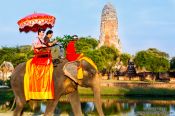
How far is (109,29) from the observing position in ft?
352

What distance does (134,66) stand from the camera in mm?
90562

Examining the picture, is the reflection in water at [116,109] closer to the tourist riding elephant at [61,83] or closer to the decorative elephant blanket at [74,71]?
A: the tourist riding elephant at [61,83]

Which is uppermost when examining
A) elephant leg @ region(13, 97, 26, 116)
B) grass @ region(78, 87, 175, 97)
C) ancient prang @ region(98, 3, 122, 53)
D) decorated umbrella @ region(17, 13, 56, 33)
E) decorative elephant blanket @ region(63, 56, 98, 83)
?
ancient prang @ region(98, 3, 122, 53)

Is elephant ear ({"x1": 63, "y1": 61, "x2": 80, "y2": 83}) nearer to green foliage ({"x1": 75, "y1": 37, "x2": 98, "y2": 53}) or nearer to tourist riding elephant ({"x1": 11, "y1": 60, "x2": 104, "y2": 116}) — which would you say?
tourist riding elephant ({"x1": 11, "y1": 60, "x2": 104, "y2": 116})

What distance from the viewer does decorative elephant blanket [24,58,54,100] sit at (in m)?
14.9

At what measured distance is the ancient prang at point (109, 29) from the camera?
106 m

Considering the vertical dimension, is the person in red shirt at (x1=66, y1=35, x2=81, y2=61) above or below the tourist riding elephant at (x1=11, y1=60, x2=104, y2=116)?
above

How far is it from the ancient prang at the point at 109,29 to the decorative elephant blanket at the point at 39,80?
8931cm

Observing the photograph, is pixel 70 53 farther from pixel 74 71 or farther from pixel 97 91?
pixel 97 91

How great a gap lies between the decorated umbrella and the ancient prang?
88.7 meters

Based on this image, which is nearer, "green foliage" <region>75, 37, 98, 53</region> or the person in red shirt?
the person in red shirt

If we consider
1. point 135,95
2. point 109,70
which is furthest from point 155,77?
point 135,95

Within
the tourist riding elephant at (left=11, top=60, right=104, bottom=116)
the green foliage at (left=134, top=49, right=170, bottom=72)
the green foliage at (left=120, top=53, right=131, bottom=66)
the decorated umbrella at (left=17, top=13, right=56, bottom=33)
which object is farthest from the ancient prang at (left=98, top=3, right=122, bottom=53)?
the tourist riding elephant at (left=11, top=60, right=104, bottom=116)

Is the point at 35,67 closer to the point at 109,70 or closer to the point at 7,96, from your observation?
the point at 7,96
